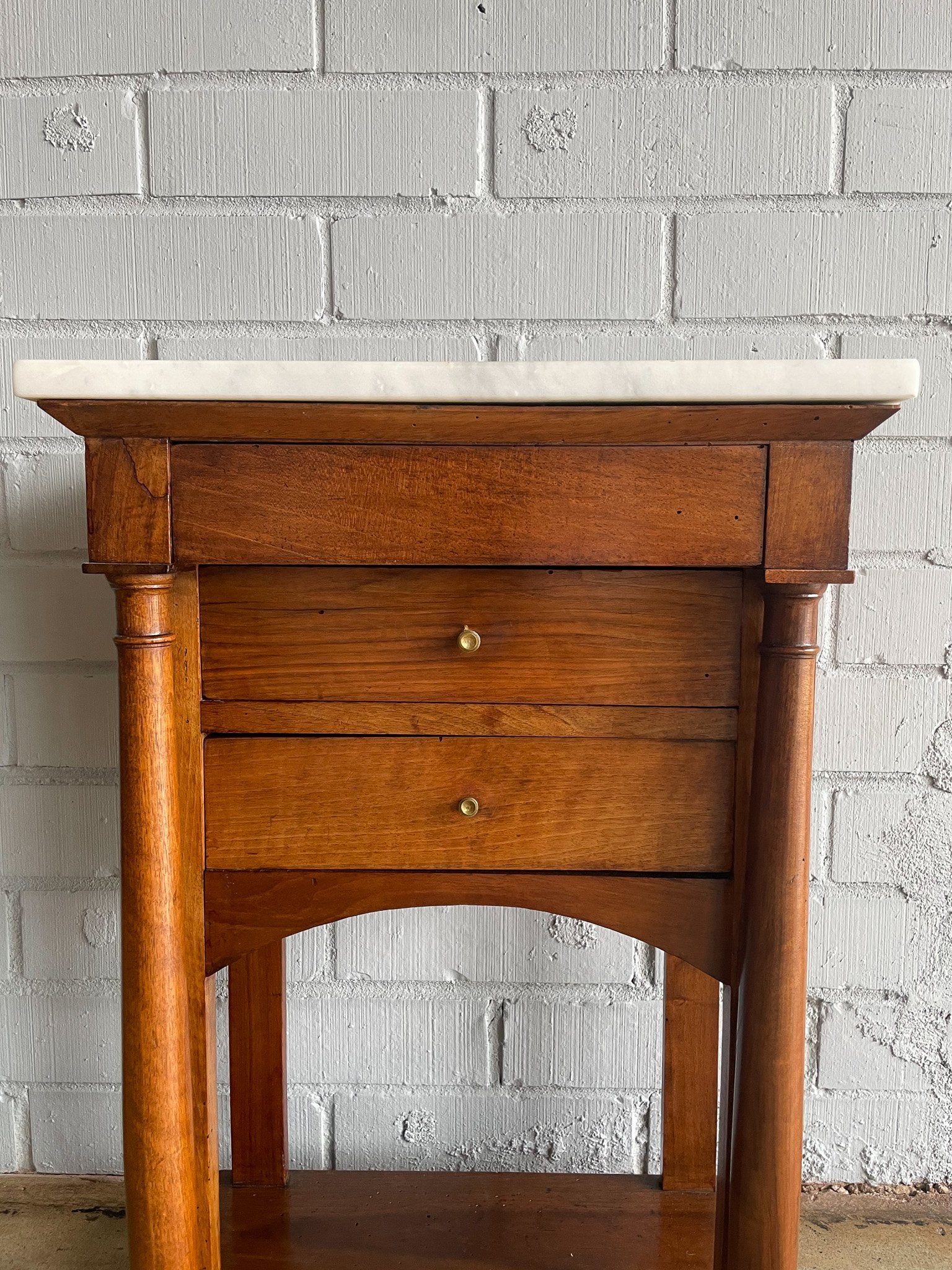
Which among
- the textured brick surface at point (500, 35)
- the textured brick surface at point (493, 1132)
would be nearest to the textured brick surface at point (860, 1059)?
the textured brick surface at point (493, 1132)

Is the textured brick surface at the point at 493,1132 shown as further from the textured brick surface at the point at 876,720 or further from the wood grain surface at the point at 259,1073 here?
the textured brick surface at the point at 876,720

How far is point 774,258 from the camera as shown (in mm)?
1077

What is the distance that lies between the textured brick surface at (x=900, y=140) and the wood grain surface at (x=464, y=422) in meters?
0.54

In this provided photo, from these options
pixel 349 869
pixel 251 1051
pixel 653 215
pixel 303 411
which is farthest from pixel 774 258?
pixel 251 1051

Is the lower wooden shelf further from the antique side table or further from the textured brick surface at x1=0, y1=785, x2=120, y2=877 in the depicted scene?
the textured brick surface at x1=0, y1=785, x2=120, y2=877

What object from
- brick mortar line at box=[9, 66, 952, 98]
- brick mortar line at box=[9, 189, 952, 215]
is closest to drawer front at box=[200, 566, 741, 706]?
brick mortar line at box=[9, 189, 952, 215]

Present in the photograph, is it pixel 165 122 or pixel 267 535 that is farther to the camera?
pixel 165 122

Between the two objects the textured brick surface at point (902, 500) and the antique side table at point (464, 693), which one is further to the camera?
the textured brick surface at point (902, 500)

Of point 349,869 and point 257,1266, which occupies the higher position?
point 349,869

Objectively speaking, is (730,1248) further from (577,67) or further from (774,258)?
(577,67)

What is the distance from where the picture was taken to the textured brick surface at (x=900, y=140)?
105 cm

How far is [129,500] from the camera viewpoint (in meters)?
0.71

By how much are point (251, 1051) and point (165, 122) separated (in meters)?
1.06

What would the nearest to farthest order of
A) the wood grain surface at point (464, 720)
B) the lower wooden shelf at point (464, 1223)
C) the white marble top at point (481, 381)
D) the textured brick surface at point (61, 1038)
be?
the white marble top at point (481, 381)
the wood grain surface at point (464, 720)
the lower wooden shelf at point (464, 1223)
the textured brick surface at point (61, 1038)
